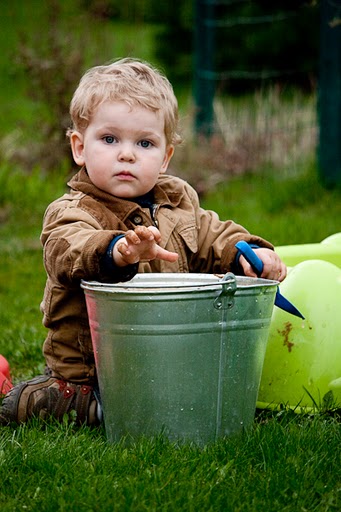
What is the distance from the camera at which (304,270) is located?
2766mm

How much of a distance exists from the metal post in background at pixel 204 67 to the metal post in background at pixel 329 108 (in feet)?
6.21

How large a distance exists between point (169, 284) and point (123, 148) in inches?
22.4

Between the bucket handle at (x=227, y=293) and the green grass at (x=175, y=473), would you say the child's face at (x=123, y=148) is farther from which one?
the green grass at (x=175, y=473)

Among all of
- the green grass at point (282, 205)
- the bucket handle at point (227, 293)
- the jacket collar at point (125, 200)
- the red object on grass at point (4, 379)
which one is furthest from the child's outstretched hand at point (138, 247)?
the green grass at point (282, 205)

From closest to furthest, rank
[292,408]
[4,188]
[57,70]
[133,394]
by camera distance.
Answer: [133,394] < [292,408] < [4,188] < [57,70]

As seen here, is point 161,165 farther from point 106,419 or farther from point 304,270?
point 106,419

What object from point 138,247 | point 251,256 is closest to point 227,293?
point 138,247

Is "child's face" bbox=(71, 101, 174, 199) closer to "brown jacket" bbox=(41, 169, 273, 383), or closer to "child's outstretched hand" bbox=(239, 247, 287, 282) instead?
"brown jacket" bbox=(41, 169, 273, 383)

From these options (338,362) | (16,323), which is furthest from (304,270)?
(16,323)

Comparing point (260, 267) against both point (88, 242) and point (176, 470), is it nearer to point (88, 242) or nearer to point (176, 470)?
point (88, 242)

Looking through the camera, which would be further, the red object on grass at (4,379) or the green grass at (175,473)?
the red object on grass at (4,379)

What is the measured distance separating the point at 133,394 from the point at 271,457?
1.20ft

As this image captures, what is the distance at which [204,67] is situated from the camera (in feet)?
27.7

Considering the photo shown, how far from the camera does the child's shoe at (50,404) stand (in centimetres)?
266
